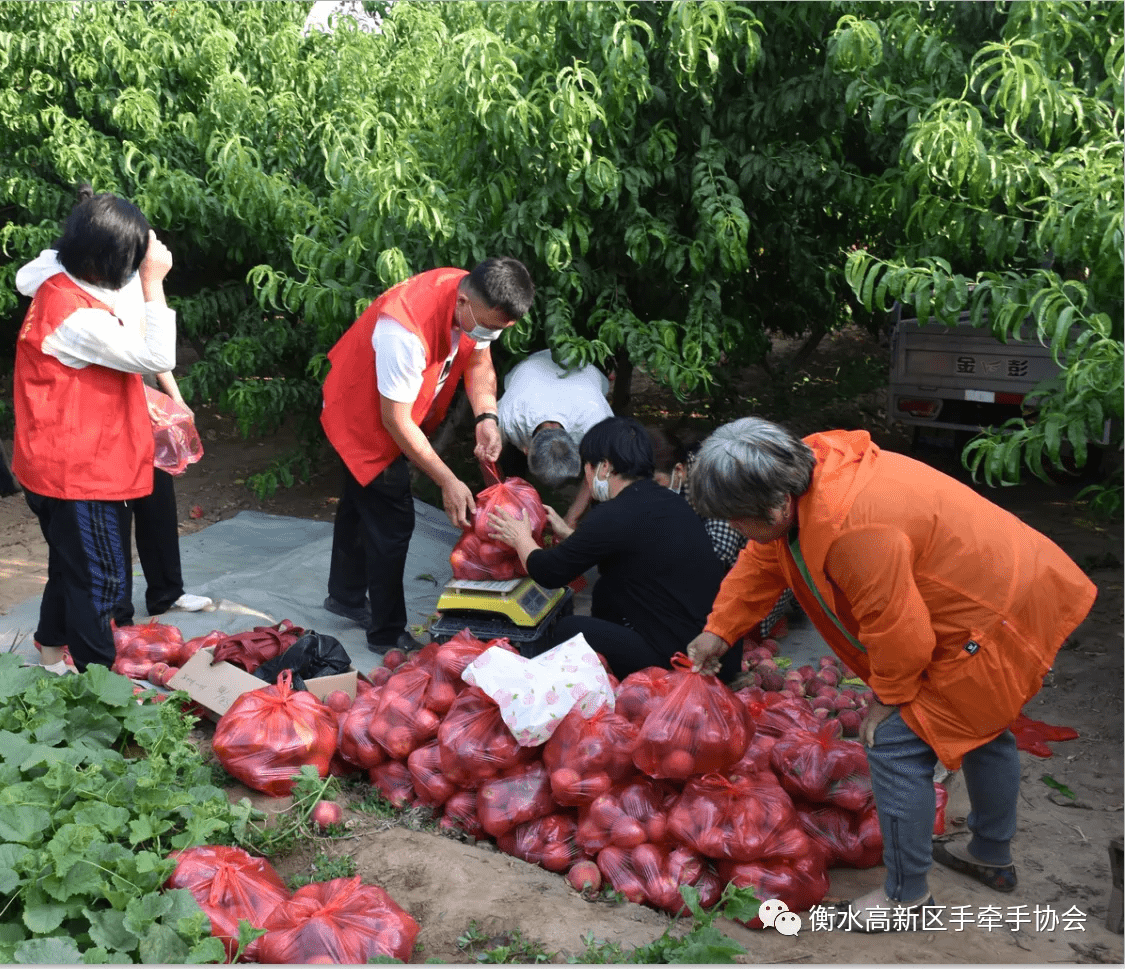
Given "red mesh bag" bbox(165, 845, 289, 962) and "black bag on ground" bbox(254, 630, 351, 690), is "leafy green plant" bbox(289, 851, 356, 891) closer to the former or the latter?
"red mesh bag" bbox(165, 845, 289, 962)

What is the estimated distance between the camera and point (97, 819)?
2609 millimetres

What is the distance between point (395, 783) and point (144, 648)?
1274mm

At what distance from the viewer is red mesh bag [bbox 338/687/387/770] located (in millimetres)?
3301

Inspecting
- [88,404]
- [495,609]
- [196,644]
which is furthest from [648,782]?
[88,404]

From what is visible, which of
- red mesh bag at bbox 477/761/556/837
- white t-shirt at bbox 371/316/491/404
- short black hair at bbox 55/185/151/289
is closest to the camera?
red mesh bag at bbox 477/761/556/837


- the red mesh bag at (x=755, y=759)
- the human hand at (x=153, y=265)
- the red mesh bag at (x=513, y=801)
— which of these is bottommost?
the red mesh bag at (x=513, y=801)

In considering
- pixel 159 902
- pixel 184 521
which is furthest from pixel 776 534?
pixel 184 521

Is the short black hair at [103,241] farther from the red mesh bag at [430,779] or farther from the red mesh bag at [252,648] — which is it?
the red mesh bag at [430,779]

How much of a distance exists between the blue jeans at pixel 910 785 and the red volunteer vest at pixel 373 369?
227 centimetres

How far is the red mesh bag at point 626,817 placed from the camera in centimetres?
283

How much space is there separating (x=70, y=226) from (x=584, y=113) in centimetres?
222

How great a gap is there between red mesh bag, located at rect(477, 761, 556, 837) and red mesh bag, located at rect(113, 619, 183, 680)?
1.53 metres

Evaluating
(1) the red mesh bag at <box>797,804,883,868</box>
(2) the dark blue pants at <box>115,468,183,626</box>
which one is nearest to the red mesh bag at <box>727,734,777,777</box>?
(1) the red mesh bag at <box>797,804,883,868</box>

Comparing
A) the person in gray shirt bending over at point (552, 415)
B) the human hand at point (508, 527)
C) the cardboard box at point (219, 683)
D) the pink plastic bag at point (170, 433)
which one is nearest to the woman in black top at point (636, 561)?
the human hand at point (508, 527)
